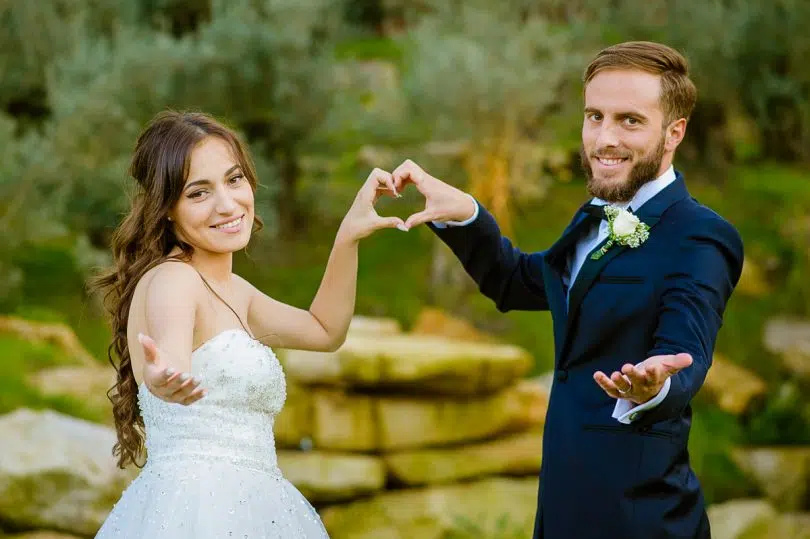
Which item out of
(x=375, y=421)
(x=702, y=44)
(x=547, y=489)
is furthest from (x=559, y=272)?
(x=702, y=44)

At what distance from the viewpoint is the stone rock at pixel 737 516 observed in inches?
271

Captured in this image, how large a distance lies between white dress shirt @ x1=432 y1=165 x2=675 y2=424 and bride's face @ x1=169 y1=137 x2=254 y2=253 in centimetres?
63

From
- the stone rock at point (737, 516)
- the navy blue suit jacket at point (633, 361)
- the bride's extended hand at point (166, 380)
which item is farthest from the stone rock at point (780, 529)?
the bride's extended hand at point (166, 380)

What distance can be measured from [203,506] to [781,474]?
5.83m

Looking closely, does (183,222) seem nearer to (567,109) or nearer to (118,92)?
Answer: (118,92)

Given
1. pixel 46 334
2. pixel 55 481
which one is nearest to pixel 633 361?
pixel 55 481

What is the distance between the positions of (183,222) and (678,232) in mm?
1270

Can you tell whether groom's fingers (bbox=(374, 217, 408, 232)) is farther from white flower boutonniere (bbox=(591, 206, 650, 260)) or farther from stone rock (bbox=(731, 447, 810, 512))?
stone rock (bbox=(731, 447, 810, 512))

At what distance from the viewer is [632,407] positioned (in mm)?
2506

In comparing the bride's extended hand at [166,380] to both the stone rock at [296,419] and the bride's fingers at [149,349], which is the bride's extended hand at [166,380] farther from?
the stone rock at [296,419]

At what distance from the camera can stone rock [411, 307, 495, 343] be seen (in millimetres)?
8398

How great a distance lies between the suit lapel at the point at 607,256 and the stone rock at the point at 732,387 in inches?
221

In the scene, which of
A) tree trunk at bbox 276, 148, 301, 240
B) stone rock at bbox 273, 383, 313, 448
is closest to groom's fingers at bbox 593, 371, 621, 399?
stone rock at bbox 273, 383, 313, 448

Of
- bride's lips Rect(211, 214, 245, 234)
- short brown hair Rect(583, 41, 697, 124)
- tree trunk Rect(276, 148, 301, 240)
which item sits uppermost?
short brown hair Rect(583, 41, 697, 124)
